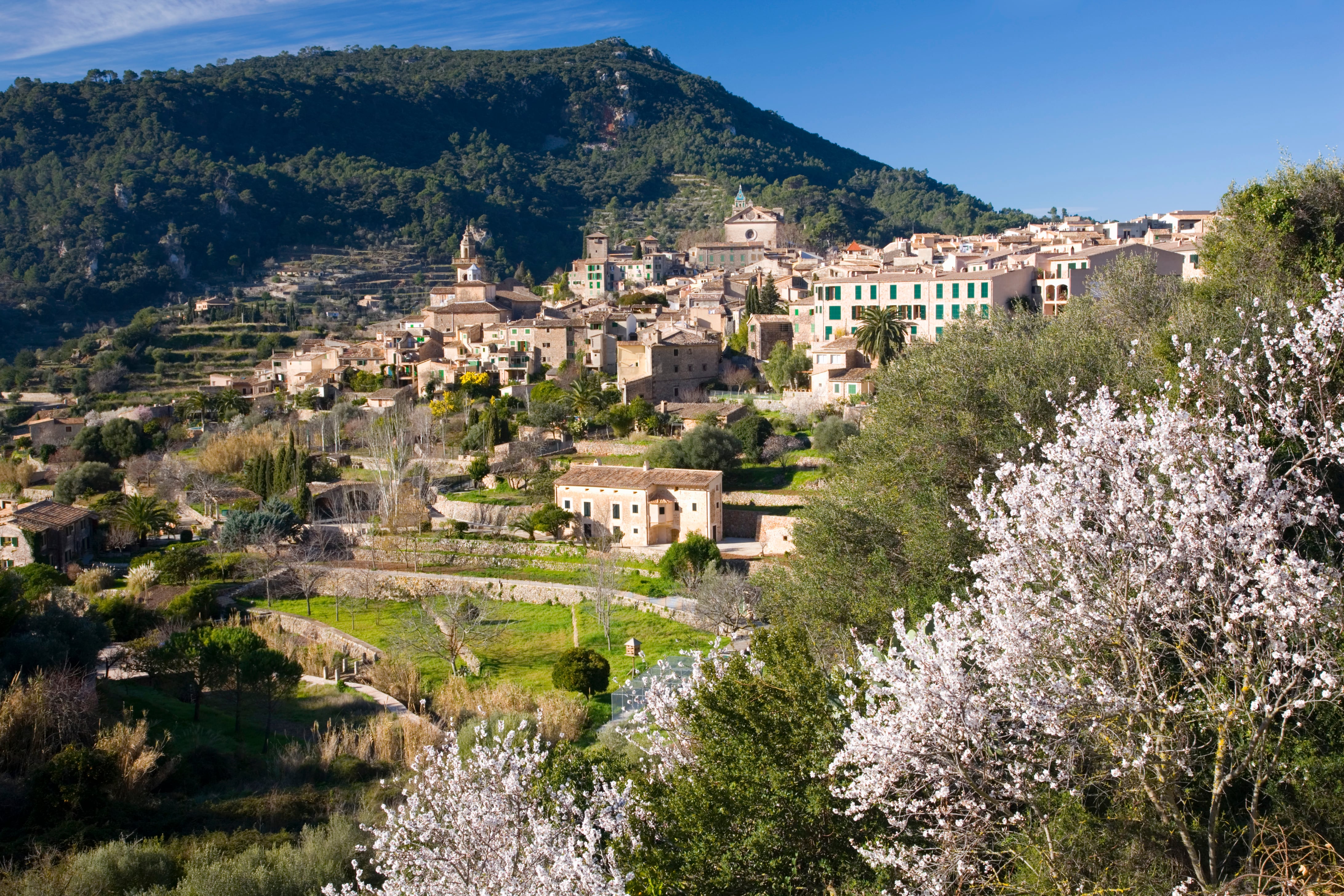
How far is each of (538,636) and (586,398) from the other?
17.7 metres

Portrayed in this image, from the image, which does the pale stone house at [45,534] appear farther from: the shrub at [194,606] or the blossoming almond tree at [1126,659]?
the blossoming almond tree at [1126,659]

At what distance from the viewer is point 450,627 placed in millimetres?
25828

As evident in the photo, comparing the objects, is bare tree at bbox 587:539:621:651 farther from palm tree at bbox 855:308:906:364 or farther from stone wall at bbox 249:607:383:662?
palm tree at bbox 855:308:906:364

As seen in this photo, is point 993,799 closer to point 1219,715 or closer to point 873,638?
point 1219,715

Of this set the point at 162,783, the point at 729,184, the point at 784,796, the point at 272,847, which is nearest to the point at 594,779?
the point at 784,796

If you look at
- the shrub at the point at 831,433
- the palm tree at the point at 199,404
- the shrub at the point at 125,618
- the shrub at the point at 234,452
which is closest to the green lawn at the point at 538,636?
the shrub at the point at 125,618

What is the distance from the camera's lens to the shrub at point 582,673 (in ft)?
68.9

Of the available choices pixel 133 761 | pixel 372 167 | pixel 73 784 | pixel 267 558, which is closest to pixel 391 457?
pixel 267 558

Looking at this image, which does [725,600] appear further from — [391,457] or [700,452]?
[391,457]

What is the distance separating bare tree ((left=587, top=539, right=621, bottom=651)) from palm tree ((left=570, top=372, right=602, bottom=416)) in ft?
38.0

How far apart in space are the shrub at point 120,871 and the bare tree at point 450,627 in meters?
11.5

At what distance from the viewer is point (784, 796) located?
796cm

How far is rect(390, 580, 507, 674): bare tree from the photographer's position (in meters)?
24.9

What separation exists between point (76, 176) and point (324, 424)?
251ft
